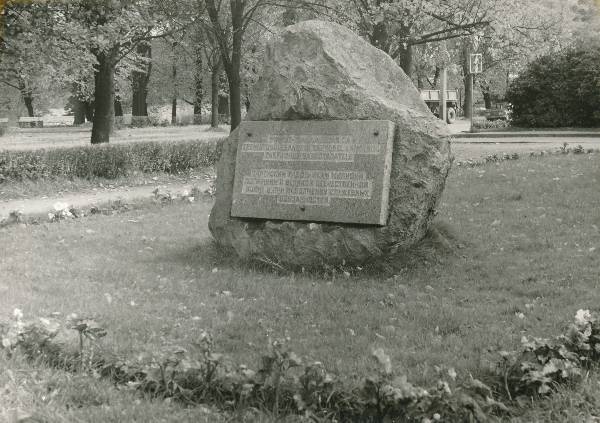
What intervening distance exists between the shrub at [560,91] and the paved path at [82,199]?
16785 mm

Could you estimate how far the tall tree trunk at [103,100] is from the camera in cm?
2073

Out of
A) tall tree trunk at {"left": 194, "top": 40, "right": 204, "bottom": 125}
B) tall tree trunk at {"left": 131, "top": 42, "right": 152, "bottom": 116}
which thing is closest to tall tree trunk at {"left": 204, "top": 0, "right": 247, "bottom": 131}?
tall tree trunk at {"left": 194, "top": 40, "right": 204, "bottom": 125}

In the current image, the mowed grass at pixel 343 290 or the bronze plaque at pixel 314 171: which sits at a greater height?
the bronze plaque at pixel 314 171

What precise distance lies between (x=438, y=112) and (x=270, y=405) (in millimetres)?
37797

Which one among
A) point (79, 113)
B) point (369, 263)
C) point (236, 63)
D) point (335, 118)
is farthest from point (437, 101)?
point (369, 263)

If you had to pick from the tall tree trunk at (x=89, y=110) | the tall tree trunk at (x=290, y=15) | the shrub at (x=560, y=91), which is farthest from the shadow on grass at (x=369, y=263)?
the tall tree trunk at (x=89, y=110)

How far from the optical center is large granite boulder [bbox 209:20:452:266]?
7.20 metres

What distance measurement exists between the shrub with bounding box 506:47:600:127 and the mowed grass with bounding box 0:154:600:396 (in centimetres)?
1799

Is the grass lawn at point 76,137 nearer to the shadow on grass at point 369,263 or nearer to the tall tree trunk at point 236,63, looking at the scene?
the tall tree trunk at point 236,63

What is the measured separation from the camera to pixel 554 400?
3.78 meters

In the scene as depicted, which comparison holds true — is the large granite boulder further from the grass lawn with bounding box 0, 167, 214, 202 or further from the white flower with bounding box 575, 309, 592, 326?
the grass lawn with bounding box 0, 167, 214, 202

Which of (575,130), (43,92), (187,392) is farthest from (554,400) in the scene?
(43,92)

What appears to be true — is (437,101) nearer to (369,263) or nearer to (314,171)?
(314,171)

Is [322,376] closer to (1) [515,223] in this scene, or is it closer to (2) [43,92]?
(1) [515,223]
